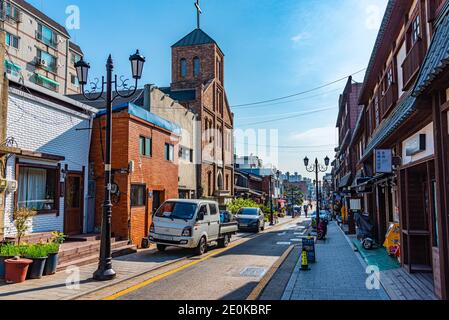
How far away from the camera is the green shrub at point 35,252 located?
29.7 ft

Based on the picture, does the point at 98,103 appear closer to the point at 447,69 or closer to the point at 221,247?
the point at 221,247

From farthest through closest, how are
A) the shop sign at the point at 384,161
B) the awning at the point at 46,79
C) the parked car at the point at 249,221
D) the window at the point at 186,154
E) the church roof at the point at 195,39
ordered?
the awning at the point at 46,79 → the church roof at the point at 195,39 → the window at the point at 186,154 → the parked car at the point at 249,221 → the shop sign at the point at 384,161

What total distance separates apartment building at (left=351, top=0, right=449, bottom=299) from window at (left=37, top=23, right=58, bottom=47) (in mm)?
43018

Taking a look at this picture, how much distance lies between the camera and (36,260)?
901cm

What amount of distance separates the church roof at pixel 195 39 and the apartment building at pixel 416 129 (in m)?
23.5

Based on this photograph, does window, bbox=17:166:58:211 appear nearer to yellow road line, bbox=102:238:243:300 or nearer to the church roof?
yellow road line, bbox=102:238:243:300

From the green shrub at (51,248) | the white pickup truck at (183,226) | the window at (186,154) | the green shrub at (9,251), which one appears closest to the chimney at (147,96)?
the window at (186,154)

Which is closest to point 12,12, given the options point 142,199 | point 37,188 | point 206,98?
point 206,98

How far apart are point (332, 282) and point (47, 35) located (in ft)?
162

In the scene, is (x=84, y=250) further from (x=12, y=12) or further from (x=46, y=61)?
(x=46, y=61)

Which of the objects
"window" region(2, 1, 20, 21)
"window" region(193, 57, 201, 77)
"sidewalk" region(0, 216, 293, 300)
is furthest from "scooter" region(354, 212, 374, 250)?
"window" region(2, 1, 20, 21)

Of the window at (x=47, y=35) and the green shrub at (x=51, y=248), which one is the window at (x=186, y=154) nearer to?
the green shrub at (x=51, y=248)

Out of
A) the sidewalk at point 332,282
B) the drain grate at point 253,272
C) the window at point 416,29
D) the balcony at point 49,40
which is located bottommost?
the drain grate at point 253,272

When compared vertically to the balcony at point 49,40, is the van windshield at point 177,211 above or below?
below
